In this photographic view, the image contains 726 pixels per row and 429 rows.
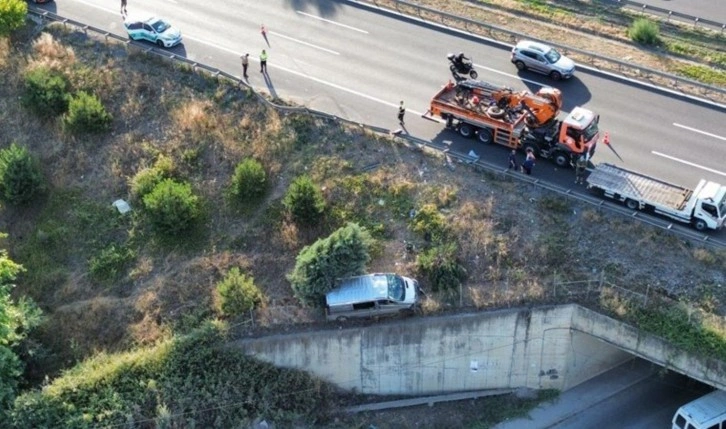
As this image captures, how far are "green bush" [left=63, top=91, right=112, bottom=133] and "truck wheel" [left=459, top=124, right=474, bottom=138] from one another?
16.4 meters

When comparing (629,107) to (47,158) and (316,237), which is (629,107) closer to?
(316,237)

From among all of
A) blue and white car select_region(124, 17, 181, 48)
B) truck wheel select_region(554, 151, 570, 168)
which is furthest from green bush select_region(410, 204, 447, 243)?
blue and white car select_region(124, 17, 181, 48)

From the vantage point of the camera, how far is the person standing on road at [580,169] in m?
33.7

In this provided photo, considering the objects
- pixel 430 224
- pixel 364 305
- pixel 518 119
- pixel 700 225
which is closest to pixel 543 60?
pixel 518 119

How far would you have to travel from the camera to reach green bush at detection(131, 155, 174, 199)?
1443 inches

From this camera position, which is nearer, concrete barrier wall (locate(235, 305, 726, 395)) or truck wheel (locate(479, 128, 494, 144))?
concrete barrier wall (locate(235, 305, 726, 395))

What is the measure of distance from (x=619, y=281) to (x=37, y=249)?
2414 cm

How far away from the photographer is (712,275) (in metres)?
30.7

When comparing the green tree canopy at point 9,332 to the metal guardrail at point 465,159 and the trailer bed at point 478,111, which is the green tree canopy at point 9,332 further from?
the trailer bed at point 478,111

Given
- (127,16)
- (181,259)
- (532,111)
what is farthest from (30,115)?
(532,111)

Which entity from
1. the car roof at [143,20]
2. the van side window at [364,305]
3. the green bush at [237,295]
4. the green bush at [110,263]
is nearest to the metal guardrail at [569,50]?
the car roof at [143,20]

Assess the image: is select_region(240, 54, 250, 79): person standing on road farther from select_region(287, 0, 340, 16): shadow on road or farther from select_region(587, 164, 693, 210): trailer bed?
select_region(587, 164, 693, 210): trailer bed

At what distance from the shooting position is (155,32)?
138 feet

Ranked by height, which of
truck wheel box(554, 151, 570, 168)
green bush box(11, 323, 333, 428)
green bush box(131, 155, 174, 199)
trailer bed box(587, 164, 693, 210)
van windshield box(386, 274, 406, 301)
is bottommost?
green bush box(11, 323, 333, 428)
